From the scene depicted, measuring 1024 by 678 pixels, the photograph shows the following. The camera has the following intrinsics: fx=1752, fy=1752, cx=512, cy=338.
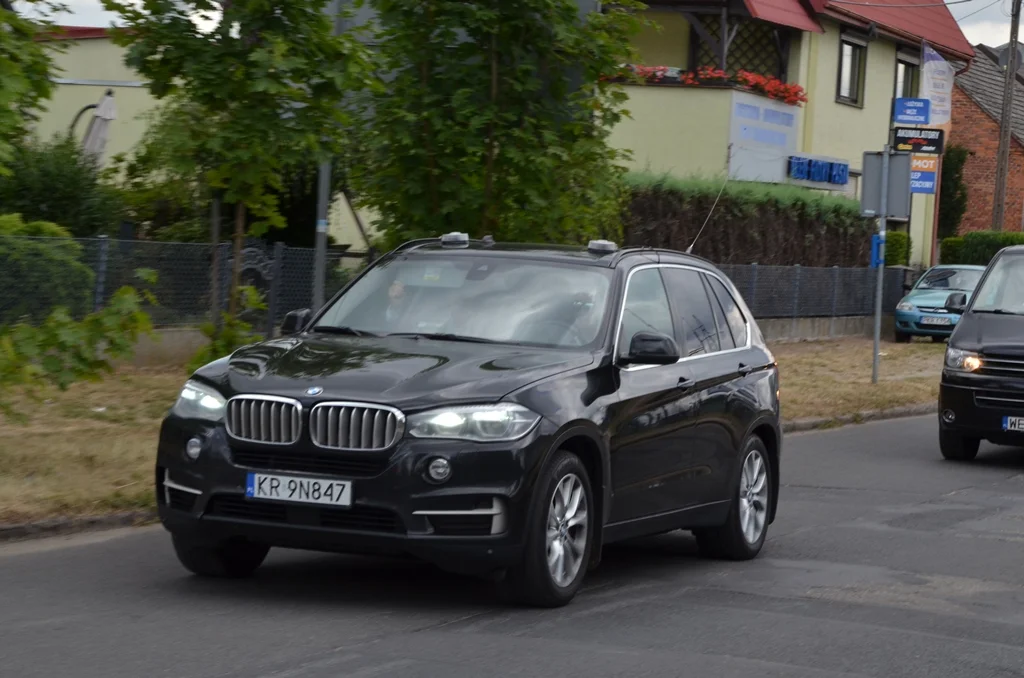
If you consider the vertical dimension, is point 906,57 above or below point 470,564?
above

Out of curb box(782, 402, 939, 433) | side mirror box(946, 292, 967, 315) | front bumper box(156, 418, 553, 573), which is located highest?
side mirror box(946, 292, 967, 315)

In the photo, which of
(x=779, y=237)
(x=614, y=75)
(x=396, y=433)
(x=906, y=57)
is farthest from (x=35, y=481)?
(x=906, y=57)

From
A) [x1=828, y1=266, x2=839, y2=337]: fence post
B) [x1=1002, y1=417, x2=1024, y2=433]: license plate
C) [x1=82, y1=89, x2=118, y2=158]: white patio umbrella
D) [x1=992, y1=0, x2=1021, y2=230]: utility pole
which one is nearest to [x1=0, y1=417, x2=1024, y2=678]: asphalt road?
[x1=1002, y1=417, x2=1024, y2=433]: license plate

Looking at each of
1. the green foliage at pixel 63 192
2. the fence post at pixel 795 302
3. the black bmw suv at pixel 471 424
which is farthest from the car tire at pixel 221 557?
the fence post at pixel 795 302

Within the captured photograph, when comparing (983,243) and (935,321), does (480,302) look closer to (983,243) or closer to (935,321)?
(935,321)

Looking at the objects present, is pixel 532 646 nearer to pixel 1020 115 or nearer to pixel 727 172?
pixel 727 172

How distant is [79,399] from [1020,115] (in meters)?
50.5

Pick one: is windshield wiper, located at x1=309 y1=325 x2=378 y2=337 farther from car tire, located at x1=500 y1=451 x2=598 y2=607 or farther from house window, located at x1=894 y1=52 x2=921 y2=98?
house window, located at x1=894 y1=52 x2=921 y2=98

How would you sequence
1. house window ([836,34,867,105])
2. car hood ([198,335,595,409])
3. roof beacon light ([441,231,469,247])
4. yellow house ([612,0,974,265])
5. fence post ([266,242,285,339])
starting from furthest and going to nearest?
house window ([836,34,867,105]), yellow house ([612,0,974,265]), fence post ([266,242,285,339]), roof beacon light ([441,231,469,247]), car hood ([198,335,595,409])

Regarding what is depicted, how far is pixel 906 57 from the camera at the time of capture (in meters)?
43.1

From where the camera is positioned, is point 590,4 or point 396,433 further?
point 590,4

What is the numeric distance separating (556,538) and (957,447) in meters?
8.96

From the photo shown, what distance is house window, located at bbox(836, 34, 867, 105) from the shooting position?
3947cm

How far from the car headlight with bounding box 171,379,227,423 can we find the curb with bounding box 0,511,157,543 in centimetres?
193
